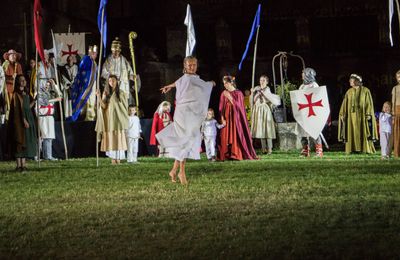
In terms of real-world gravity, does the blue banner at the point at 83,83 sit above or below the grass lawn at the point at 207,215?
above

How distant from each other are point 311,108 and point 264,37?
19021 mm

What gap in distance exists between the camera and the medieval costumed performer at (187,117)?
40.4ft

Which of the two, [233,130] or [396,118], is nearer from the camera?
[396,118]

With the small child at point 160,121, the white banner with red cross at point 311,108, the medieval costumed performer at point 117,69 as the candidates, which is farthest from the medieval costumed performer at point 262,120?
the medieval costumed performer at point 117,69

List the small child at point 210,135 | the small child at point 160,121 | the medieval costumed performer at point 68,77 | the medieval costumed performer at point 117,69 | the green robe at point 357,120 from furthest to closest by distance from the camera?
the medieval costumed performer at point 68,77
the small child at point 160,121
the medieval costumed performer at point 117,69
the green robe at point 357,120
the small child at point 210,135

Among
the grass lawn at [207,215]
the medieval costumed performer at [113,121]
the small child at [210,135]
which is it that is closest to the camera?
the grass lawn at [207,215]

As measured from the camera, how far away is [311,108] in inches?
722

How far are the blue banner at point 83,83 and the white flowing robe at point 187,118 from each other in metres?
6.94

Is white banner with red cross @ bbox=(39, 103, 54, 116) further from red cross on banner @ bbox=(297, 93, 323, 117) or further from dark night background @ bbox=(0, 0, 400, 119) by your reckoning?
dark night background @ bbox=(0, 0, 400, 119)

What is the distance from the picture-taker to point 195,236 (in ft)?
24.2

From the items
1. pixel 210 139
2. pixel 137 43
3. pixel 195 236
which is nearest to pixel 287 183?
pixel 195 236

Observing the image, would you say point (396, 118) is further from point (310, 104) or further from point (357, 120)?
point (357, 120)

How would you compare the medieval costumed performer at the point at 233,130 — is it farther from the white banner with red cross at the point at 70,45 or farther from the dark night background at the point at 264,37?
the dark night background at the point at 264,37

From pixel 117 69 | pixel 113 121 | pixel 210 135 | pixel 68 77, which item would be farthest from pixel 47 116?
pixel 210 135
